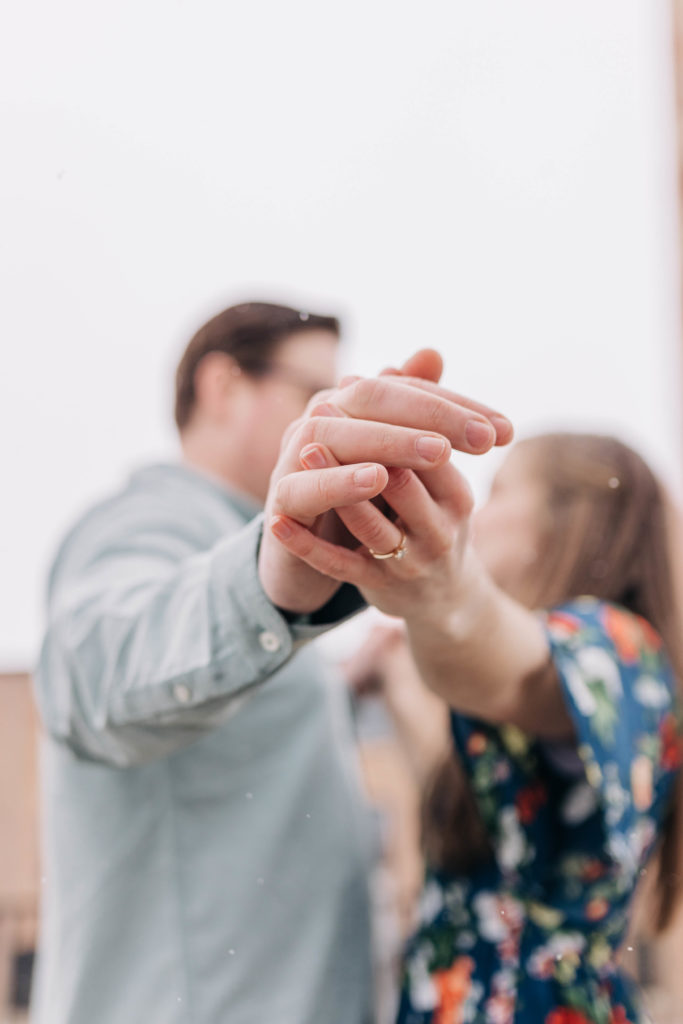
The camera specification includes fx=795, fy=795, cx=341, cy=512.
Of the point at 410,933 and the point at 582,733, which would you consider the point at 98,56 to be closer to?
the point at 582,733

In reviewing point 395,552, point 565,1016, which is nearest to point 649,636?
point 565,1016

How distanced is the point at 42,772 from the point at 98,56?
45cm

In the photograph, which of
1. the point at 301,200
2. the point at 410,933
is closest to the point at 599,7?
the point at 301,200

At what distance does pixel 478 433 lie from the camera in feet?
0.89

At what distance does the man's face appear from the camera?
424mm

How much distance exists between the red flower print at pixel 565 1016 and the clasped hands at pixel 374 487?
1.09 ft

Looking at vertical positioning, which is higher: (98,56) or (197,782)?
(98,56)

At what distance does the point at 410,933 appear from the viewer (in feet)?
2.05

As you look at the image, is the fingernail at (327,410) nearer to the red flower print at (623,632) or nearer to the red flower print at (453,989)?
the red flower print at (623,632)

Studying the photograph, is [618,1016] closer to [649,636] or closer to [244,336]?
[649,636]

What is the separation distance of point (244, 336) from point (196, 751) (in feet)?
0.79

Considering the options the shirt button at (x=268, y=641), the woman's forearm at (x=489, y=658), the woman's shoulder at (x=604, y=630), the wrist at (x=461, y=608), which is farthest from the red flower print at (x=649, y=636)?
the shirt button at (x=268, y=641)

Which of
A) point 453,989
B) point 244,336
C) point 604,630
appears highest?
point 244,336

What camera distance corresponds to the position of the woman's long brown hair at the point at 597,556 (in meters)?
0.59
